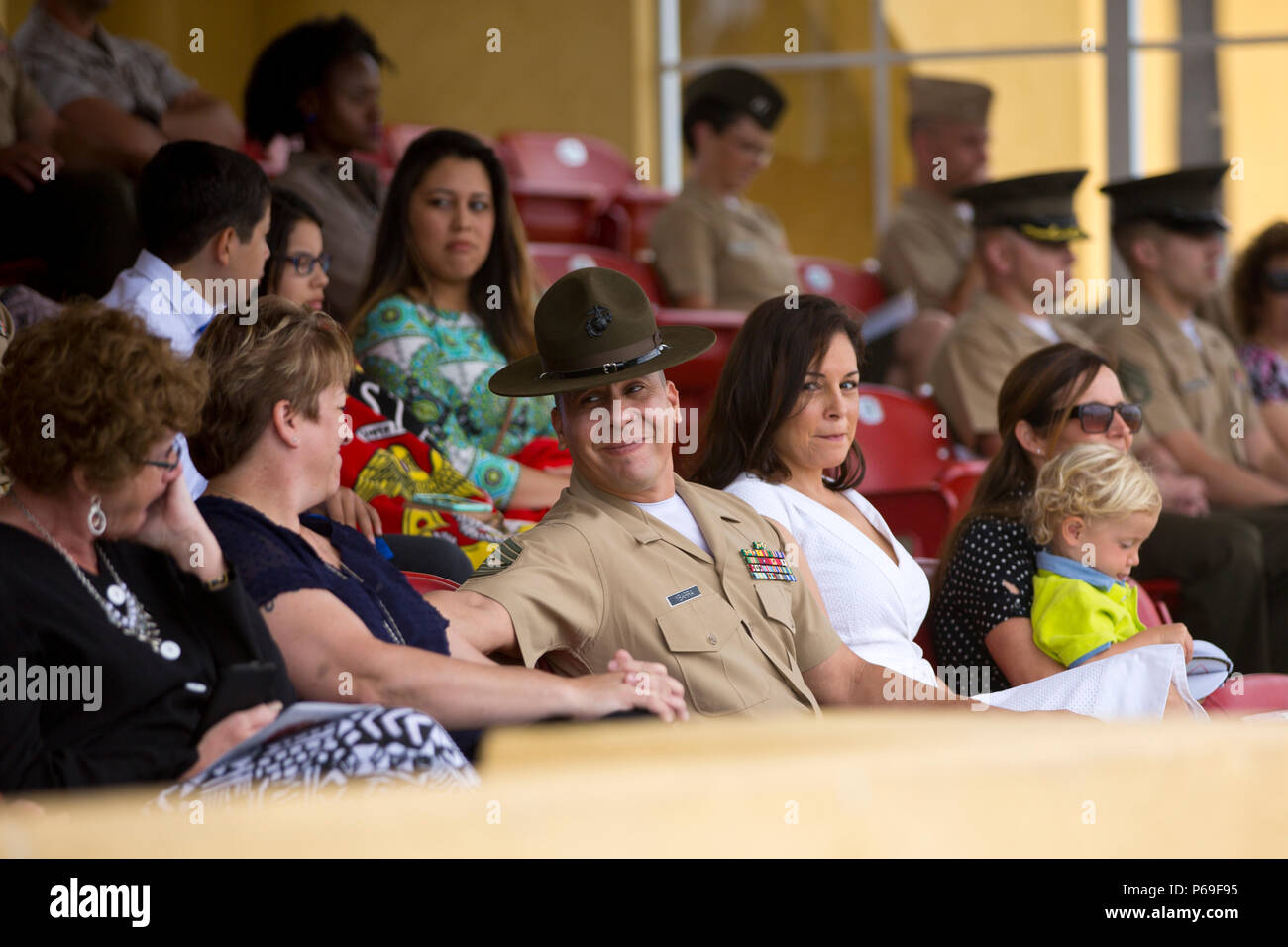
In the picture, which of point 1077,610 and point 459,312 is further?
point 459,312

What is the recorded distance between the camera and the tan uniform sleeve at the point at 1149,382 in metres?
4.41

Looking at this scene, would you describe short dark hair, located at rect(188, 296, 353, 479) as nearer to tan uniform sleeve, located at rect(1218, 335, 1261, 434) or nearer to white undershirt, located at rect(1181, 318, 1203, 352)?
white undershirt, located at rect(1181, 318, 1203, 352)

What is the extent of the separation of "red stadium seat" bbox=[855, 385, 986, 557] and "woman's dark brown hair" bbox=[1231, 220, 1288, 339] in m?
1.46

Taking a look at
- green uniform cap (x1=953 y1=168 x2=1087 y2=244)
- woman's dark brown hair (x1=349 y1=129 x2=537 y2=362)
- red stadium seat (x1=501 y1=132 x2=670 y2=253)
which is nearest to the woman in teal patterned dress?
woman's dark brown hair (x1=349 y1=129 x2=537 y2=362)

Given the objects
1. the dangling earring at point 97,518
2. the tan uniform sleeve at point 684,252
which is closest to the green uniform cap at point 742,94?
the tan uniform sleeve at point 684,252

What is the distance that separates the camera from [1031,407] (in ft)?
10.0

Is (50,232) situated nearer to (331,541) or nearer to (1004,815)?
(331,541)

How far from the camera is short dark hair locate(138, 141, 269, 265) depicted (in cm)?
286

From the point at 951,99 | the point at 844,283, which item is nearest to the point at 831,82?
the point at 951,99

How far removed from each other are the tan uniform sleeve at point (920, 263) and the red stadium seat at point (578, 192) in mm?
955

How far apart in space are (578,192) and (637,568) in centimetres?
395

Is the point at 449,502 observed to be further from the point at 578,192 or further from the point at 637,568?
the point at 578,192

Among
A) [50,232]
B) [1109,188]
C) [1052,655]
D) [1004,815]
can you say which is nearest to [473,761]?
[1004,815]

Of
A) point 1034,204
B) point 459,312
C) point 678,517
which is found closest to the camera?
point 678,517
